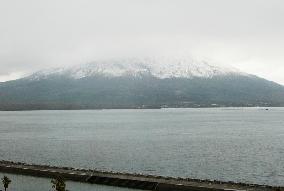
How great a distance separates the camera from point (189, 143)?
10919cm

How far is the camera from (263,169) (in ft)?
232

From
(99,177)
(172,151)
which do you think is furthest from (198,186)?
(172,151)

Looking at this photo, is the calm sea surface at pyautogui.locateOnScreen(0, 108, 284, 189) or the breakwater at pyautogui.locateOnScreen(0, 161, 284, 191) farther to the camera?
the calm sea surface at pyautogui.locateOnScreen(0, 108, 284, 189)

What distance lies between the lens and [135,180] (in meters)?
54.6

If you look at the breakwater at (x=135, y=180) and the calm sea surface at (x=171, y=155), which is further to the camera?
the calm sea surface at (x=171, y=155)

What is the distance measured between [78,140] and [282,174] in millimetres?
64529

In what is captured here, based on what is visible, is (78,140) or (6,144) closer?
(6,144)

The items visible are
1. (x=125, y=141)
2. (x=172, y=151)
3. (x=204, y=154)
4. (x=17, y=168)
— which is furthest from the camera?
(x=125, y=141)

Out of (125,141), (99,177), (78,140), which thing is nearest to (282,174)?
(99,177)

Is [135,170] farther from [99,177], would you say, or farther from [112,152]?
[112,152]

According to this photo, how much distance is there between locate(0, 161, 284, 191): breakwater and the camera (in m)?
50.1

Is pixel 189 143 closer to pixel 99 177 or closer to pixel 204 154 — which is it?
pixel 204 154

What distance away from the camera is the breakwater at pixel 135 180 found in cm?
5006

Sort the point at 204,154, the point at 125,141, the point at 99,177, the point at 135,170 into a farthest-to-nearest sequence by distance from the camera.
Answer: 1. the point at 125,141
2. the point at 204,154
3. the point at 135,170
4. the point at 99,177
